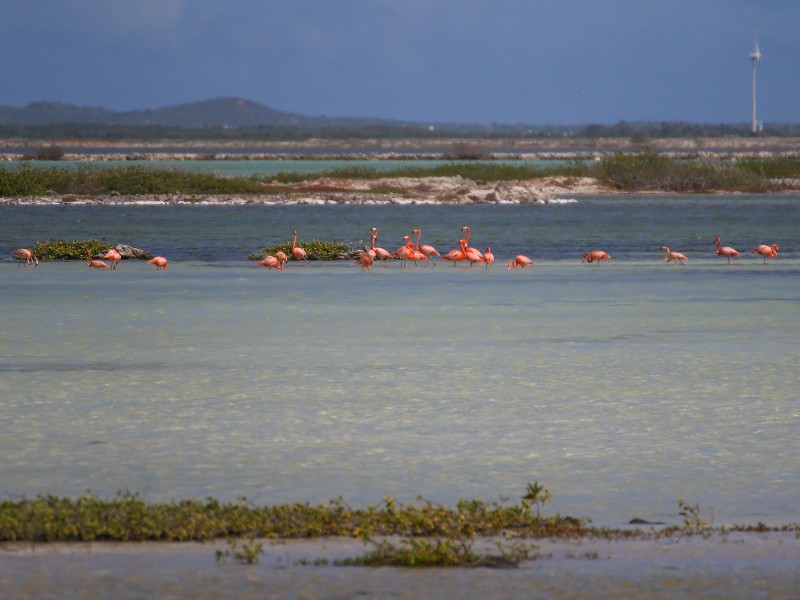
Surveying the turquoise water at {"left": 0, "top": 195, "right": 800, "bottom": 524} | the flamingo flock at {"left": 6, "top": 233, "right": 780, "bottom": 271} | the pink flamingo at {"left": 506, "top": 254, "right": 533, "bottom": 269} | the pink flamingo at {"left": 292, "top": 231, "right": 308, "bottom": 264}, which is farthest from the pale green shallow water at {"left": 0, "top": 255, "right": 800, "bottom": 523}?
the pink flamingo at {"left": 292, "top": 231, "right": 308, "bottom": 264}

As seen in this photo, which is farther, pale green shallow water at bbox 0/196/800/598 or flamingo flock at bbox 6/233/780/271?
flamingo flock at bbox 6/233/780/271

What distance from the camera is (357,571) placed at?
6297 millimetres

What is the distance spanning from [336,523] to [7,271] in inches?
727

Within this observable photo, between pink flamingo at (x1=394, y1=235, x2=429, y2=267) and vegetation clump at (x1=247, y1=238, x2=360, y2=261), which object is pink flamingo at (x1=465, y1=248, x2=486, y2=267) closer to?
pink flamingo at (x1=394, y1=235, x2=429, y2=267)

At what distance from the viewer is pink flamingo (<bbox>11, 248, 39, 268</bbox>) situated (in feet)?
81.4

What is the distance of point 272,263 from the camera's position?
24016mm

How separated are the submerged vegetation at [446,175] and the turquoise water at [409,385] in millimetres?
31584

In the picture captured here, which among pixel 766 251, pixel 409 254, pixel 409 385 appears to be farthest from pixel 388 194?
pixel 409 385

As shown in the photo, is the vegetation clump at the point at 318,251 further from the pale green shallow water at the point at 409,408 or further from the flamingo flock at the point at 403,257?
the pale green shallow water at the point at 409,408

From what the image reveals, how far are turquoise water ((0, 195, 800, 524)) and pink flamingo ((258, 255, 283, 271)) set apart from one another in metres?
0.28

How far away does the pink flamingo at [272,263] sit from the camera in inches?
942

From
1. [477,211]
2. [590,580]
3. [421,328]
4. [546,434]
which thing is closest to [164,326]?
[421,328]

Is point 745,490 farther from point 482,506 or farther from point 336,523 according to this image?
point 336,523

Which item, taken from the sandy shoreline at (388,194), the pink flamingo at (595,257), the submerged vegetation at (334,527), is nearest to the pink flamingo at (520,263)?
the pink flamingo at (595,257)
